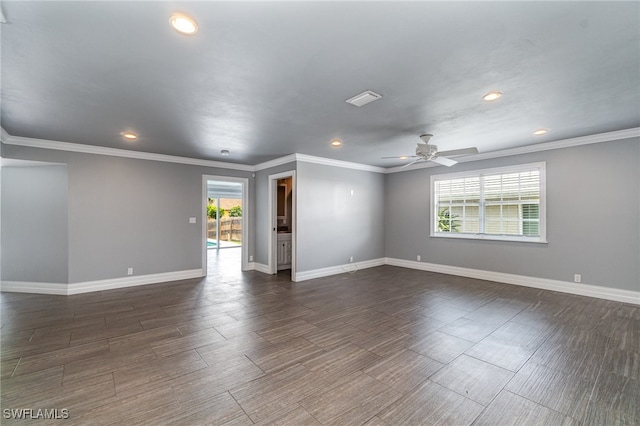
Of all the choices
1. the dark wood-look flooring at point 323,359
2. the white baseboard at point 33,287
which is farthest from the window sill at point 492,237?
the white baseboard at point 33,287

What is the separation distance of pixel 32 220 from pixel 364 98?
5.99 metres

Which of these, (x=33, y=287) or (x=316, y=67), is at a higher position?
(x=316, y=67)

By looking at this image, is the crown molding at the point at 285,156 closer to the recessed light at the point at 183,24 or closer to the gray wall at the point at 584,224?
the gray wall at the point at 584,224

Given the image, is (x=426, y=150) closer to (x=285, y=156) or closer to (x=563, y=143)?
(x=563, y=143)

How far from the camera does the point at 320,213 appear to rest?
604 centimetres

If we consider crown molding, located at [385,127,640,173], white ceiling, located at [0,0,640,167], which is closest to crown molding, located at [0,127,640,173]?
crown molding, located at [385,127,640,173]

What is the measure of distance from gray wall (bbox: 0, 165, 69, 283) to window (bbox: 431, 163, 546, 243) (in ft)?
24.8

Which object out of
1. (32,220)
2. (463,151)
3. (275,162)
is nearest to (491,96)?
(463,151)

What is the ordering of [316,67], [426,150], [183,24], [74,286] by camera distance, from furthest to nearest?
1. [74,286]
2. [426,150]
3. [316,67]
4. [183,24]

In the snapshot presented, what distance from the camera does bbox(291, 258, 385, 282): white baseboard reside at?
570 centimetres

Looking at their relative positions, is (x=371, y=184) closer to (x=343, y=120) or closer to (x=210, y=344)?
(x=343, y=120)

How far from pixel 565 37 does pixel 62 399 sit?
4.53 metres

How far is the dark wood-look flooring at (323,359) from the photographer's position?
194cm

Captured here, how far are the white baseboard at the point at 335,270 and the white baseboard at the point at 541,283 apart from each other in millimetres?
961
